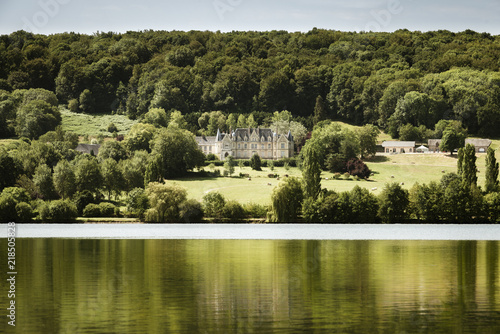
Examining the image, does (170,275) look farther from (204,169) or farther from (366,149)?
(366,149)

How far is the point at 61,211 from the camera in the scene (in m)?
79.6

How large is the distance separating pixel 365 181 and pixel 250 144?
45.5 meters

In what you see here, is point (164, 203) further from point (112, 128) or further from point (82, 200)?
point (112, 128)

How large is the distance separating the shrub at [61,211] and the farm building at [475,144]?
86182 mm

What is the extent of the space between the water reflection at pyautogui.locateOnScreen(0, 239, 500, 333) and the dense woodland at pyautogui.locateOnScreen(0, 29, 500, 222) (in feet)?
88.6

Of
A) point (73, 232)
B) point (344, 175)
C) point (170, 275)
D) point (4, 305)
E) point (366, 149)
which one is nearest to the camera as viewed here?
point (4, 305)

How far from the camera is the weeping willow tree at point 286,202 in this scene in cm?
7969

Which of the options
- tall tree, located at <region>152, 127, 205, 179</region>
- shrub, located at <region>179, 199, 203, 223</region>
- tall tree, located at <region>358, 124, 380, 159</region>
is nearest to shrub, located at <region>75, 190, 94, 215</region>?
shrub, located at <region>179, 199, 203, 223</region>

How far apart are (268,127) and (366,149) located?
3953cm

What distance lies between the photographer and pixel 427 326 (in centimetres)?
2659

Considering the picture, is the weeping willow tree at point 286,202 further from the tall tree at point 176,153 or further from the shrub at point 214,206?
the tall tree at point 176,153

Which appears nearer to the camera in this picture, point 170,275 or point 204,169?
point 170,275

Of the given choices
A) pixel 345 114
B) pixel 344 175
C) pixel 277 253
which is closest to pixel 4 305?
pixel 277 253

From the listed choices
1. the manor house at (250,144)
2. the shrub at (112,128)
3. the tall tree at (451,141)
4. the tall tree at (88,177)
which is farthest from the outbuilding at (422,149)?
the tall tree at (88,177)
